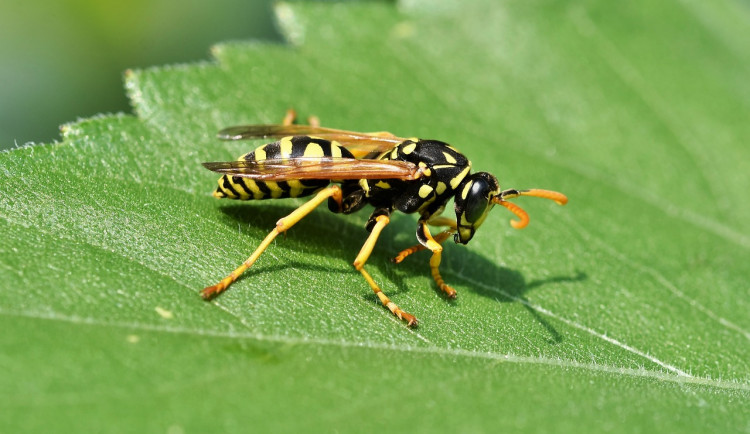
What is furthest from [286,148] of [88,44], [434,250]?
[88,44]

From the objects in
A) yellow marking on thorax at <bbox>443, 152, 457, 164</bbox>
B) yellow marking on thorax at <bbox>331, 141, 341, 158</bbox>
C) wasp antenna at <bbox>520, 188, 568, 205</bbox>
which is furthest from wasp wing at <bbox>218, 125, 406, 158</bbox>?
wasp antenna at <bbox>520, 188, 568, 205</bbox>

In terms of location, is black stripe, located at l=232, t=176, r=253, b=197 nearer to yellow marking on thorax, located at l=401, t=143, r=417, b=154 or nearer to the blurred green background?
yellow marking on thorax, located at l=401, t=143, r=417, b=154

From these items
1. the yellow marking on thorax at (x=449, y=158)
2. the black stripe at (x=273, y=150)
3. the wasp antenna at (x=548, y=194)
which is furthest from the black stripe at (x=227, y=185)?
the wasp antenna at (x=548, y=194)

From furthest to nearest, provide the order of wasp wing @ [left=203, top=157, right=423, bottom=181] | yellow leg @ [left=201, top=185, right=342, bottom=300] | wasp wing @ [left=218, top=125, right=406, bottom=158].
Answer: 1. wasp wing @ [left=218, top=125, right=406, bottom=158]
2. wasp wing @ [left=203, top=157, right=423, bottom=181]
3. yellow leg @ [left=201, top=185, right=342, bottom=300]

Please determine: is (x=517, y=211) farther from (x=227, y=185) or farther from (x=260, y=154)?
(x=227, y=185)

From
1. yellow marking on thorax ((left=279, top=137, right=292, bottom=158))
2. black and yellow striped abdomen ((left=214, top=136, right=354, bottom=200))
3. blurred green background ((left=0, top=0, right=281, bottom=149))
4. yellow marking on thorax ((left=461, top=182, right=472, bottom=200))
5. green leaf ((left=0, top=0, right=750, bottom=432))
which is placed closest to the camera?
green leaf ((left=0, top=0, right=750, bottom=432))

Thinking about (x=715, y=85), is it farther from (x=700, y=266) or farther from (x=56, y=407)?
(x=56, y=407)
